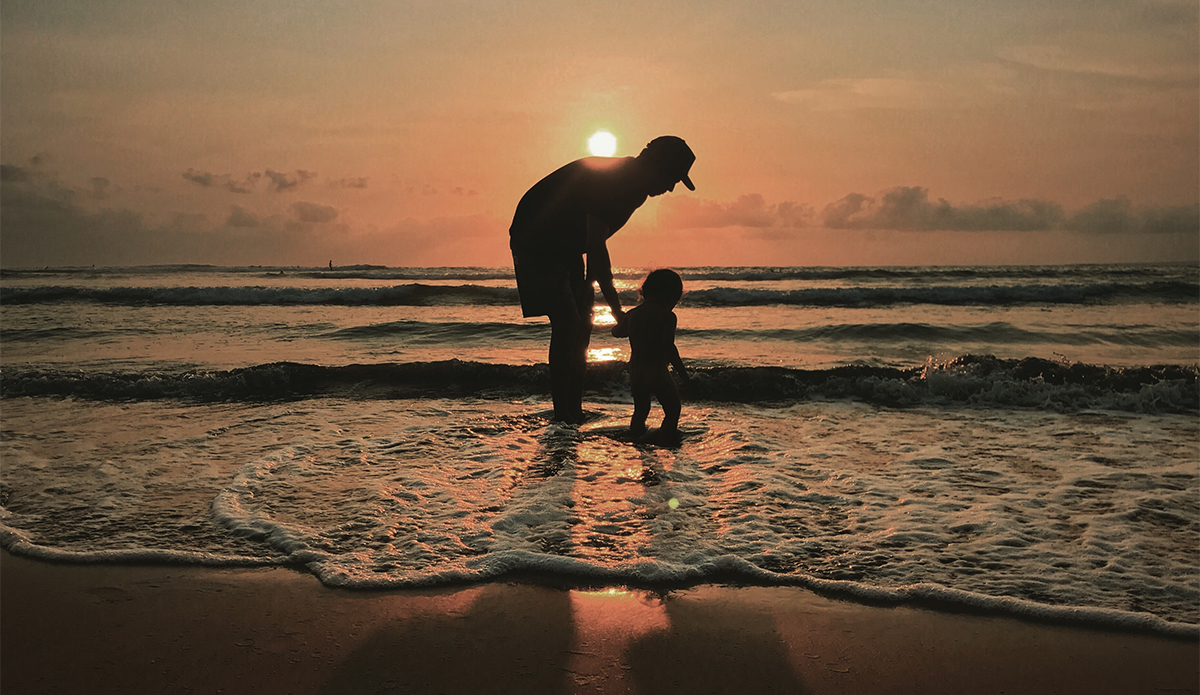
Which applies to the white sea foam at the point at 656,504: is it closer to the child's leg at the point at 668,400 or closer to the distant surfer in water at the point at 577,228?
the child's leg at the point at 668,400


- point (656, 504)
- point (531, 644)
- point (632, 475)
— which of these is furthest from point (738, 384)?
point (531, 644)

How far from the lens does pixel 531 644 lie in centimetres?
220

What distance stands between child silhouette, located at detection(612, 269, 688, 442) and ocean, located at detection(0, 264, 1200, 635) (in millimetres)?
213

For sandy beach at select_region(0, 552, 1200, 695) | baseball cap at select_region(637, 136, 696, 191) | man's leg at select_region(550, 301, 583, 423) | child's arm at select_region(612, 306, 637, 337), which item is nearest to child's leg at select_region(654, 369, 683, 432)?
child's arm at select_region(612, 306, 637, 337)

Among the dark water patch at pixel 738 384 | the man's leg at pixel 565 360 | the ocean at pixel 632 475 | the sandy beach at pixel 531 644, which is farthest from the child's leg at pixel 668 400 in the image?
the sandy beach at pixel 531 644

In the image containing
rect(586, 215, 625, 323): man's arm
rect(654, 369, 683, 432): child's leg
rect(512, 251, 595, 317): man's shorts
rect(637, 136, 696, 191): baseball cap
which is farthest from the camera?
rect(512, 251, 595, 317): man's shorts

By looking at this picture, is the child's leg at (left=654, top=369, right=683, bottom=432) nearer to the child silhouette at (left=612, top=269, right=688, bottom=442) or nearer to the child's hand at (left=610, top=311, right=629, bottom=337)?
the child silhouette at (left=612, top=269, right=688, bottom=442)

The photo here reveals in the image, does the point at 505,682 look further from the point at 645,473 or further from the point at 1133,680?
the point at 645,473

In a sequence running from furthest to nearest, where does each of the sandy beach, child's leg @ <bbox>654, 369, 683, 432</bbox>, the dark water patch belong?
the dark water patch, child's leg @ <bbox>654, 369, 683, 432</bbox>, the sandy beach

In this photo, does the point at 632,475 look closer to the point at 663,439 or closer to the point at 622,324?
the point at 663,439

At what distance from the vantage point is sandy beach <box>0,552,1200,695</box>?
2.00 meters

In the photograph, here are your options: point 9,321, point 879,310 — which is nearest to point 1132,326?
point 879,310

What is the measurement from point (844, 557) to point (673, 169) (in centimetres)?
240

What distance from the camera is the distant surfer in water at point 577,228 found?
4.39 meters
